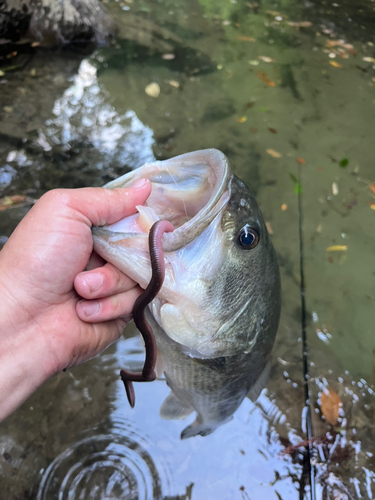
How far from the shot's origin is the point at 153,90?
4.28 m

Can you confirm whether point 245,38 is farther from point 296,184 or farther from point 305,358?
→ point 305,358

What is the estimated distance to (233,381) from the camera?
1.56 m

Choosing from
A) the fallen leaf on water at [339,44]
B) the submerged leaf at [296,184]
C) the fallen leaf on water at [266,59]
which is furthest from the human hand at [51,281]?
the fallen leaf on water at [339,44]

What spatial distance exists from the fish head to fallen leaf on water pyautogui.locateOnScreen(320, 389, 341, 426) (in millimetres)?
1347

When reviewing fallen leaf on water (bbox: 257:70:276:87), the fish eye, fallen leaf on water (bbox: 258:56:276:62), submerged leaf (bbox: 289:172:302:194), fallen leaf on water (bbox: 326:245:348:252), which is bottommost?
fallen leaf on water (bbox: 326:245:348:252)

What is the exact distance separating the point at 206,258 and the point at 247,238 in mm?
174

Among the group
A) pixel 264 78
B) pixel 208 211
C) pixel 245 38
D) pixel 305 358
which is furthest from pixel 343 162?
pixel 208 211

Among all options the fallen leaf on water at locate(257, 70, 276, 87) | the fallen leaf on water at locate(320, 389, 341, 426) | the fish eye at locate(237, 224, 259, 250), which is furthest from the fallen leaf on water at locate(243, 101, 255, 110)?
the fish eye at locate(237, 224, 259, 250)

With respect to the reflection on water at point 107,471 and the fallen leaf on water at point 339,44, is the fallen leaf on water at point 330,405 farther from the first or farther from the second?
the fallen leaf on water at point 339,44

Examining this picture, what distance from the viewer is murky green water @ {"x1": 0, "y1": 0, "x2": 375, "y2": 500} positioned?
85.0 inches

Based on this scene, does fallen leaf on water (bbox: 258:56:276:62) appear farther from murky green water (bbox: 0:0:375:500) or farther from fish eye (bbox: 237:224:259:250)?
fish eye (bbox: 237:224:259:250)

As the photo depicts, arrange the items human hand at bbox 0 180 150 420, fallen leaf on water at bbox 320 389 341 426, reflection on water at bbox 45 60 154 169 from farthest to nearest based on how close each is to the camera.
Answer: reflection on water at bbox 45 60 154 169 → fallen leaf on water at bbox 320 389 341 426 → human hand at bbox 0 180 150 420

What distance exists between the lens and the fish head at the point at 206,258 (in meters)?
1.29

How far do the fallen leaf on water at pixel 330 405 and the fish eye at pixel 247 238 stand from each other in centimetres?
163
